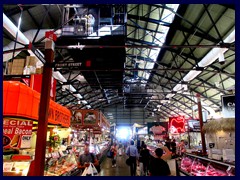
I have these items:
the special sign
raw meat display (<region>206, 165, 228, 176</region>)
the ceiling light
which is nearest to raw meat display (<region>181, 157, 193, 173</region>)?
raw meat display (<region>206, 165, 228, 176</region>)

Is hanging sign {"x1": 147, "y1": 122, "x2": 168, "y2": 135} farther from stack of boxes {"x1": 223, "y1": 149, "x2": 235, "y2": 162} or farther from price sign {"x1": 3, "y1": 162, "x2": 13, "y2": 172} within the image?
price sign {"x1": 3, "y1": 162, "x2": 13, "y2": 172}

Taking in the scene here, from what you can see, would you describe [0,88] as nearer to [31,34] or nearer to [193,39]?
[31,34]

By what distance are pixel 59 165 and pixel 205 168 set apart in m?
4.21

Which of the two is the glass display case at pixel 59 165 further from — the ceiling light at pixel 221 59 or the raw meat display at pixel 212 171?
the ceiling light at pixel 221 59

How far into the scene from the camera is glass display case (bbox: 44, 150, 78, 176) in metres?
5.42

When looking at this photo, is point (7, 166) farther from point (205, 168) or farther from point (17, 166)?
point (205, 168)

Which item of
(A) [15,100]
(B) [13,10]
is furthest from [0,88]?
(B) [13,10]

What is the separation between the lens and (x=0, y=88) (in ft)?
10.4

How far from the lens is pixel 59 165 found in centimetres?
609

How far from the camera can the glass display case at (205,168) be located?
4.43 m

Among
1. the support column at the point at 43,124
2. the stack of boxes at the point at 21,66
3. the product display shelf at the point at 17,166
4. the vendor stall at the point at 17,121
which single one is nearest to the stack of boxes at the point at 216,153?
the vendor stall at the point at 17,121

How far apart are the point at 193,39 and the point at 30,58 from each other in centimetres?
837

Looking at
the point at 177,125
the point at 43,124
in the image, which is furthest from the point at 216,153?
the point at 43,124

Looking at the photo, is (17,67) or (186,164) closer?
(17,67)
